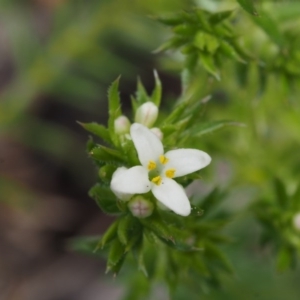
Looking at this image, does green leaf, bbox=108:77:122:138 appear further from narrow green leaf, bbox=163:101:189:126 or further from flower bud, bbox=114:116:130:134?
narrow green leaf, bbox=163:101:189:126

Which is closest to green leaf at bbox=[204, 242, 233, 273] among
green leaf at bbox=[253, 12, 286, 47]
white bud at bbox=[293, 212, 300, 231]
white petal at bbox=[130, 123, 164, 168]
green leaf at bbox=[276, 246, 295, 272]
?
green leaf at bbox=[276, 246, 295, 272]

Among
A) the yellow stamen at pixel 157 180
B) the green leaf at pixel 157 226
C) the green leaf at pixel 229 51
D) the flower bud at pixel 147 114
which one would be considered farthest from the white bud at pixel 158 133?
the green leaf at pixel 229 51

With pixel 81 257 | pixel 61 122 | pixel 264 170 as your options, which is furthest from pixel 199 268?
pixel 61 122

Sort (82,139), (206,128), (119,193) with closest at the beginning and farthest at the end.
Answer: (119,193) → (206,128) → (82,139)

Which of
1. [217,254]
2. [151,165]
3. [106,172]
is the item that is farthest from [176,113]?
[217,254]

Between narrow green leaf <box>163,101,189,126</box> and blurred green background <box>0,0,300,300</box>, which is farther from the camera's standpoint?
blurred green background <box>0,0,300,300</box>

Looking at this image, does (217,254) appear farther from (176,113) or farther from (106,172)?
(106,172)

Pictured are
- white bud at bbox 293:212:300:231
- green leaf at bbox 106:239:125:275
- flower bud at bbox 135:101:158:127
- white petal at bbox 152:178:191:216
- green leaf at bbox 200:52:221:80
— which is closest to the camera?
white petal at bbox 152:178:191:216
